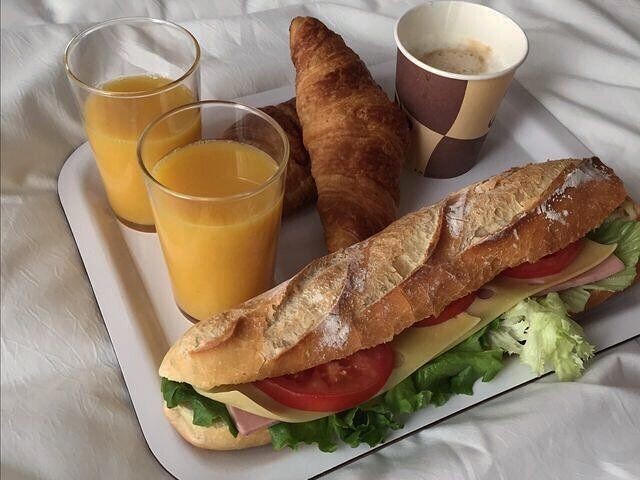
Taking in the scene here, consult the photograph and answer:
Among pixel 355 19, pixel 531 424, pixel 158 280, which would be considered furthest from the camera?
pixel 355 19

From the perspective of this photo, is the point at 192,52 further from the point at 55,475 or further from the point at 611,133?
Answer: the point at 611,133

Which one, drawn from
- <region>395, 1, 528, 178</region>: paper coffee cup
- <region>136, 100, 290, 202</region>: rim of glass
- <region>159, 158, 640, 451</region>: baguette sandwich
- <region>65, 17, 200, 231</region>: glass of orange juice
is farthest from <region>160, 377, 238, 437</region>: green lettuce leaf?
<region>395, 1, 528, 178</region>: paper coffee cup

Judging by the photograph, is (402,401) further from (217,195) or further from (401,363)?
(217,195)

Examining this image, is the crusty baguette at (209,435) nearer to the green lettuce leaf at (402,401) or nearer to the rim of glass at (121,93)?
the green lettuce leaf at (402,401)

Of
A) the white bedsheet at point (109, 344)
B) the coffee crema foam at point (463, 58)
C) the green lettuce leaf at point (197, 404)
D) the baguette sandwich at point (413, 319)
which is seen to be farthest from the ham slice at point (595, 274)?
the green lettuce leaf at point (197, 404)

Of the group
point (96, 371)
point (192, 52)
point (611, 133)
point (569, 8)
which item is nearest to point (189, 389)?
point (96, 371)

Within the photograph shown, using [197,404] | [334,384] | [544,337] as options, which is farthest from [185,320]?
[544,337]
